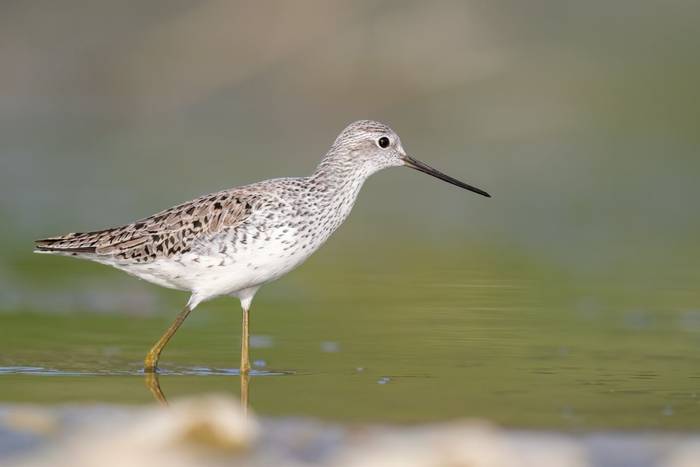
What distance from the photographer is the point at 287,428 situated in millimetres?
7578

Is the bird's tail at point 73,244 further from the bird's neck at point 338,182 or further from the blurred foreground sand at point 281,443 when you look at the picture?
the blurred foreground sand at point 281,443

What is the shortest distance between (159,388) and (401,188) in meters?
12.5

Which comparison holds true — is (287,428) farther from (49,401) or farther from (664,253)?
(664,253)

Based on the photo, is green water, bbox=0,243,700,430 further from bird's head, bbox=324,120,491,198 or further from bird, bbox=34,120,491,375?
bird's head, bbox=324,120,491,198

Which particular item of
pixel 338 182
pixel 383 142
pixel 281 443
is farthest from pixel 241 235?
pixel 281 443

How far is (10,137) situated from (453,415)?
19337 millimetres

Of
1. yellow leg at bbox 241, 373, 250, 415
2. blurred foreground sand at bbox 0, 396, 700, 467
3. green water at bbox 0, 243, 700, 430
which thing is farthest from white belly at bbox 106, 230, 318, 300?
blurred foreground sand at bbox 0, 396, 700, 467

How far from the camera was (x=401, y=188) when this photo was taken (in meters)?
21.4

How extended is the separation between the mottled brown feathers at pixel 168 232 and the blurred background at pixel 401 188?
715mm

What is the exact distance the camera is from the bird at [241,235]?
33.6ft

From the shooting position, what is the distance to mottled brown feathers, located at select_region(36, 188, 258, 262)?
10.5 m

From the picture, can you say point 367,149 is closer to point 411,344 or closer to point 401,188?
point 411,344

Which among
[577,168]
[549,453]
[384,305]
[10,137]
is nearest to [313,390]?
[549,453]

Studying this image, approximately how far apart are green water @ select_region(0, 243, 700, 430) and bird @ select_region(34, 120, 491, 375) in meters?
0.58
